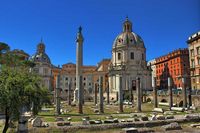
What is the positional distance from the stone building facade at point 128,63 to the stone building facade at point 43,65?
3188 cm

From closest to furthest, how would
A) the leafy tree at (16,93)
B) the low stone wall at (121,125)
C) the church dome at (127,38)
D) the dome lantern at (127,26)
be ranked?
the leafy tree at (16,93) < the low stone wall at (121,125) < the church dome at (127,38) < the dome lantern at (127,26)

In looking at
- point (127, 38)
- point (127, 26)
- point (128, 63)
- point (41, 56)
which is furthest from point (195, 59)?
point (41, 56)

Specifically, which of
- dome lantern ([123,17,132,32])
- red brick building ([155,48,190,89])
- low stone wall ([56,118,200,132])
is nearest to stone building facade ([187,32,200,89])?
red brick building ([155,48,190,89])

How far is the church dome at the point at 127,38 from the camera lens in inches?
3538

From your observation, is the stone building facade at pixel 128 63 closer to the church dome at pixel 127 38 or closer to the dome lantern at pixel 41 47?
the church dome at pixel 127 38

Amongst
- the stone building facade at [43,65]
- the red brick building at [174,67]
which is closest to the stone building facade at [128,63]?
the red brick building at [174,67]

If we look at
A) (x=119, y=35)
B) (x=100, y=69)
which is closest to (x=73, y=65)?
(x=100, y=69)

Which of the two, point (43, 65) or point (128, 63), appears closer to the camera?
point (128, 63)

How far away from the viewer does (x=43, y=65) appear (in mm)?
110750

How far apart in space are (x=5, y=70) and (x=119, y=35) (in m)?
77.6

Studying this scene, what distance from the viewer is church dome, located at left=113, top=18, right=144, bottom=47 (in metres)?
89.9

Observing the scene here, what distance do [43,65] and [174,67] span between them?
169 ft

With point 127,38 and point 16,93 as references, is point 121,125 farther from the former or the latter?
point 127,38

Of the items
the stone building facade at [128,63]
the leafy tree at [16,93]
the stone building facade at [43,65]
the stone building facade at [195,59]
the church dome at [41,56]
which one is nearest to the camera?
the leafy tree at [16,93]
